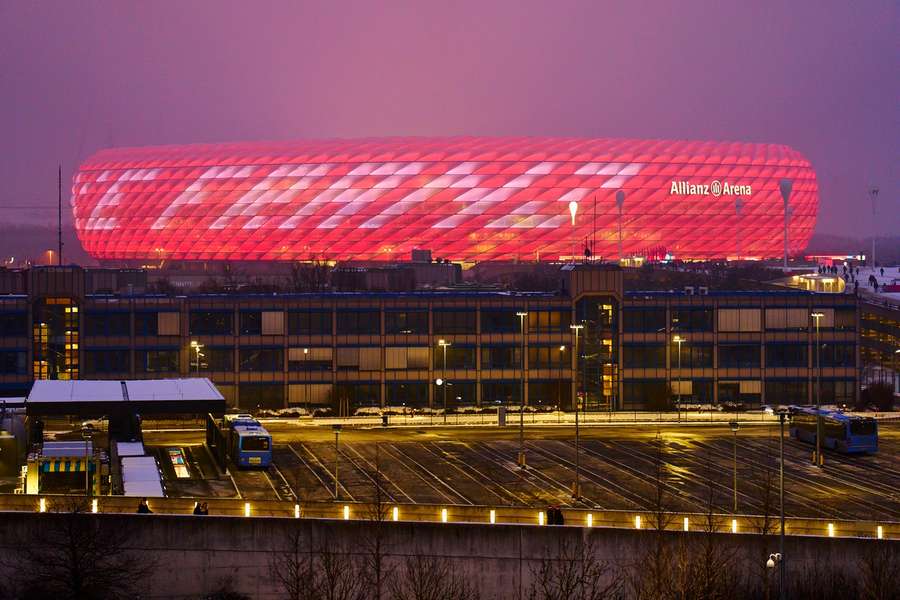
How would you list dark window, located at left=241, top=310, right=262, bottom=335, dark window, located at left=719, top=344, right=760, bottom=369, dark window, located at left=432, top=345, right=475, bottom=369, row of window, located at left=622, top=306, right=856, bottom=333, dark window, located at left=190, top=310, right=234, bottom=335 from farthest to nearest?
dark window, located at left=719, top=344, right=760, bottom=369, row of window, located at left=622, top=306, right=856, bottom=333, dark window, located at left=432, top=345, right=475, bottom=369, dark window, located at left=241, top=310, right=262, bottom=335, dark window, located at left=190, top=310, right=234, bottom=335

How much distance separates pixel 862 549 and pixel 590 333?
154 ft

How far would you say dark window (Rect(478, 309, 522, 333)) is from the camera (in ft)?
289

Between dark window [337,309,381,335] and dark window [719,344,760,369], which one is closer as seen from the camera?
dark window [337,309,381,335]

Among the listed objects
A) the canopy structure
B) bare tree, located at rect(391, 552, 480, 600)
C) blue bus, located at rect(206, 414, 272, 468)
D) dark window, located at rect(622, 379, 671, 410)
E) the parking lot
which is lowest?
bare tree, located at rect(391, 552, 480, 600)

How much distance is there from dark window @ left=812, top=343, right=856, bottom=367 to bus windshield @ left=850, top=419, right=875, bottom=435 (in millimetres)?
25050

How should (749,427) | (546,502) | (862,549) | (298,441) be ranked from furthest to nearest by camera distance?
(749,427) < (298,441) < (546,502) < (862,549)

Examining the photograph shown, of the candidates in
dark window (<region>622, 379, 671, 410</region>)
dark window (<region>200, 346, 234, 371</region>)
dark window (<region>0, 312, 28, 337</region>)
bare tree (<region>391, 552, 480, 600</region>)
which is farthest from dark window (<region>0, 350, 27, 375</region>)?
bare tree (<region>391, 552, 480, 600</region>)

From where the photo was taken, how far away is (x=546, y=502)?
52.2 m

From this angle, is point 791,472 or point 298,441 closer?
point 791,472

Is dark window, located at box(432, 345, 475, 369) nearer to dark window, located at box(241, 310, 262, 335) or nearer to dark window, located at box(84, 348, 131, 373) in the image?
dark window, located at box(241, 310, 262, 335)

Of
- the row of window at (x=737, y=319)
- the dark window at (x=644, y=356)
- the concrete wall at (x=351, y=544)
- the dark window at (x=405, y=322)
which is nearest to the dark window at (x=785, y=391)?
the row of window at (x=737, y=319)

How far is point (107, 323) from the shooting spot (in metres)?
84.4

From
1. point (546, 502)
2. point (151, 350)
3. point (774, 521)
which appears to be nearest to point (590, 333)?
point (151, 350)

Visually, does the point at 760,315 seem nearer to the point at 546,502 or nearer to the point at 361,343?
the point at 361,343
